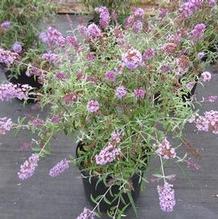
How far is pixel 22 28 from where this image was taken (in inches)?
98.1

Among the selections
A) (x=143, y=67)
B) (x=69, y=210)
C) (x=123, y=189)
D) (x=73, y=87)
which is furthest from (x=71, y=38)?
(x=69, y=210)

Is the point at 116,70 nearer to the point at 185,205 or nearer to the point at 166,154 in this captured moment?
the point at 166,154

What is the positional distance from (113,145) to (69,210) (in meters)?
0.61

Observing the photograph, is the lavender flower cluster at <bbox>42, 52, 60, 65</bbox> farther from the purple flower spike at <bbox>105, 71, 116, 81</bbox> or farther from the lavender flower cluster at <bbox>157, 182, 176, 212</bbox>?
the lavender flower cluster at <bbox>157, 182, 176, 212</bbox>

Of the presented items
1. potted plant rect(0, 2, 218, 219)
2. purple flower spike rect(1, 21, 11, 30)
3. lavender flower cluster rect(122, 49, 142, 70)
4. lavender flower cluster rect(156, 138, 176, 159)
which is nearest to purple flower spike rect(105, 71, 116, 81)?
potted plant rect(0, 2, 218, 219)

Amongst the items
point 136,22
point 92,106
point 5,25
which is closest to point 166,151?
point 92,106

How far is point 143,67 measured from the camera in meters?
1.64

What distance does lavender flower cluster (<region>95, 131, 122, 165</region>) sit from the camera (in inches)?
60.6

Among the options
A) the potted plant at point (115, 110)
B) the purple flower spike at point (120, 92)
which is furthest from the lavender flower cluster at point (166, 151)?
the purple flower spike at point (120, 92)

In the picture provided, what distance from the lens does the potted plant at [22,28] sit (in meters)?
2.41

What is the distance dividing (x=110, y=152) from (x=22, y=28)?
4.01ft

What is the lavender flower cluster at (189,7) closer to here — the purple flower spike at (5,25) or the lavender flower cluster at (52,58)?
the lavender flower cluster at (52,58)

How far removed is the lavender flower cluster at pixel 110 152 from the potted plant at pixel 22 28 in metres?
0.95

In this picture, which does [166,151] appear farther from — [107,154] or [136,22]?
[136,22]
